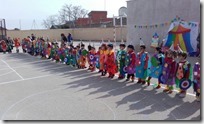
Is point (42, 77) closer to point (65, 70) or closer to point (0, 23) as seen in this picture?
point (65, 70)

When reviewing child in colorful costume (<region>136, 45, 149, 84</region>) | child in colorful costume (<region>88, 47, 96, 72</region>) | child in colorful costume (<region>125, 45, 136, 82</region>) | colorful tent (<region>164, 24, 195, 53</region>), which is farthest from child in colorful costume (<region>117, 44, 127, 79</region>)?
colorful tent (<region>164, 24, 195, 53</region>)

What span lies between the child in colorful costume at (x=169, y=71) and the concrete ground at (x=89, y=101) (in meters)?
0.27

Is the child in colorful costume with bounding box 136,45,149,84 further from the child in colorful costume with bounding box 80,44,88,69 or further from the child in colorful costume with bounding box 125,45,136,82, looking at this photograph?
the child in colorful costume with bounding box 80,44,88,69

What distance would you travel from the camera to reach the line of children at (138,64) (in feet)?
19.3

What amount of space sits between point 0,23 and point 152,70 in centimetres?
1866

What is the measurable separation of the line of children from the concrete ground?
338mm

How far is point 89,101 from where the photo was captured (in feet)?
19.3

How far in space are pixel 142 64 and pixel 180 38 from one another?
6789mm

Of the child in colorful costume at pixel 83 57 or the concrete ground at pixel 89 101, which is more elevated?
the child in colorful costume at pixel 83 57

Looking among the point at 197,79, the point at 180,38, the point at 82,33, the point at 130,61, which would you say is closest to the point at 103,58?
the point at 130,61

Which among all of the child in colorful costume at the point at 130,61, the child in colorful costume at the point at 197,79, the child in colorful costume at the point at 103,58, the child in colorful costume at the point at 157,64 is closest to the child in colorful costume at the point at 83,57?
the child in colorful costume at the point at 103,58

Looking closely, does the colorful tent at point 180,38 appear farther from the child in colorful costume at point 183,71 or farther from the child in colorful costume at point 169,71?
the child in colorful costume at point 183,71

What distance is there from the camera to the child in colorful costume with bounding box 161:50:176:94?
6.22m

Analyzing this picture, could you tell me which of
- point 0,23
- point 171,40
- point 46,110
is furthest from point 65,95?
point 0,23
